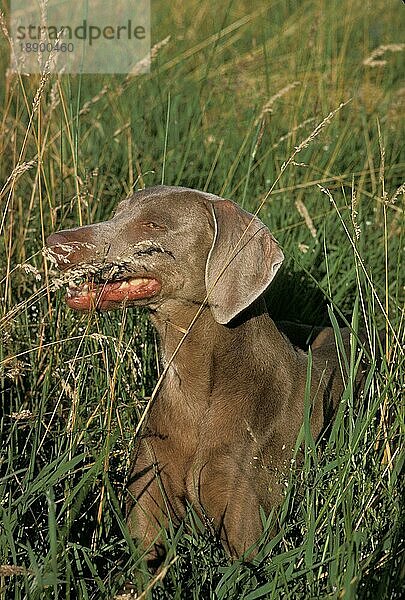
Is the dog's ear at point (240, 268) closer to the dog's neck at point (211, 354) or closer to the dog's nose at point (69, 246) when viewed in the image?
the dog's neck at point (211, 354)

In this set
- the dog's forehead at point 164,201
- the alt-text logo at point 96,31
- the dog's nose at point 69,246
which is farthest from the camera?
Answer: the alt-text logo at point 96,31

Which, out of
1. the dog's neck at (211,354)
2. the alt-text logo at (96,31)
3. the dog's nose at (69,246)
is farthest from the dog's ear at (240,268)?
the alt-text logo at (96,31)

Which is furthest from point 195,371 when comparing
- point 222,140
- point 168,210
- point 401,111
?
point 401,111

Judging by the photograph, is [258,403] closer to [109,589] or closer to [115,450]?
[115,450]

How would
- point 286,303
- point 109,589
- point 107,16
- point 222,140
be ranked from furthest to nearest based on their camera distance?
point 107,16 < point 222,140 < point 286,303 < point 109,589

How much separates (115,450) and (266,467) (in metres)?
0.55

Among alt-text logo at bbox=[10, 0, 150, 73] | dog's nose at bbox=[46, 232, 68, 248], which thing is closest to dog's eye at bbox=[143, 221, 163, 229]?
dog's nose at bbox=[46, 232, 68, 248]

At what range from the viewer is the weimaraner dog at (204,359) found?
2.98m

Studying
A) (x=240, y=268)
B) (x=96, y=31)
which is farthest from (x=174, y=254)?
(x=96, y=31)

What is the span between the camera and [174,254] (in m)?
3.05

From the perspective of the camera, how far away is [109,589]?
2.53 metres

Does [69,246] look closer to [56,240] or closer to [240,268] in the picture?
[56,240]

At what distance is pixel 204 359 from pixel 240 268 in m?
0.34

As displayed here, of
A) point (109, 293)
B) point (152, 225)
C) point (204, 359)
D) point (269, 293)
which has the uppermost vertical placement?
point (152, 225)
